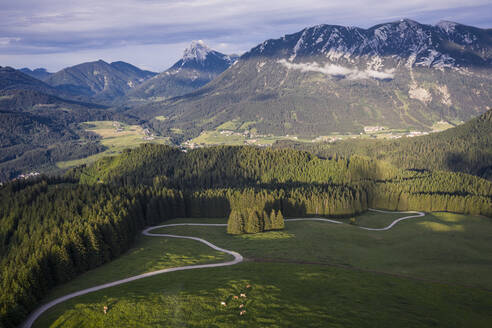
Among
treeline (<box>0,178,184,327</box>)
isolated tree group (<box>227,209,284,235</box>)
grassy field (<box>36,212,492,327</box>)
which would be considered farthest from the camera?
isolated tree group (<box>227,209,284,235</box>)

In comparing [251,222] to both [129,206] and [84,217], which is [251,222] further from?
[84,217]

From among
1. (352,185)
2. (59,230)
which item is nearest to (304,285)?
(59,230)

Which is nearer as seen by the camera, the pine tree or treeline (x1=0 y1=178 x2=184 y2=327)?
treeline (x1=0 y1=178 x2=184 y2=327)

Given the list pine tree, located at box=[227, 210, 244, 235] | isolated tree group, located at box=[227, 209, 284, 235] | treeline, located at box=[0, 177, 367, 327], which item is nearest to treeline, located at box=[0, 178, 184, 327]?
treeline, located at box=[0, 177, 367, 327]

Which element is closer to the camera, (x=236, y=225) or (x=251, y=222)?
(x=236, y=225)

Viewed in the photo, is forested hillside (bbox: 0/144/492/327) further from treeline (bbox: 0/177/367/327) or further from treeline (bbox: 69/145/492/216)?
treeline (bbox: 69/145/492/216)

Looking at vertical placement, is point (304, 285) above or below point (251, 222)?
above

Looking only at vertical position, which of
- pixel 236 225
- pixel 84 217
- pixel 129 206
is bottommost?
pixel 236 225

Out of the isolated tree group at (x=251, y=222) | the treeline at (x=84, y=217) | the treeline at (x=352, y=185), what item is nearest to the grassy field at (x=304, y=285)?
the treeline at (x=84, y=217)

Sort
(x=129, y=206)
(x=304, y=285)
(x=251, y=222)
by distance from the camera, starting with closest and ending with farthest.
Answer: (x=304, y=285) → (x=251, y=222) → (x=129, y=206)

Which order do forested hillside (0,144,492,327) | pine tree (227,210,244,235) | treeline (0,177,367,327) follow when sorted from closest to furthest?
treeline (0,177,367,327) → forested hillside (0,144,492,327) → pine tree (227,210,244,235)
